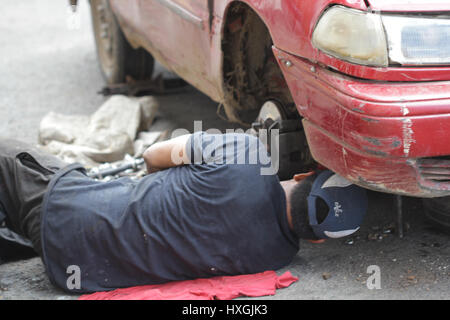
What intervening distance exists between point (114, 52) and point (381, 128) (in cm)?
391

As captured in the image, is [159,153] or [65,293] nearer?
[65,293]

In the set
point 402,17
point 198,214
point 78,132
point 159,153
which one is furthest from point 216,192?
point 78,132

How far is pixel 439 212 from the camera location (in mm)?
2957

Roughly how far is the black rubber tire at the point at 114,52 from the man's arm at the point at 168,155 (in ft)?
9.38

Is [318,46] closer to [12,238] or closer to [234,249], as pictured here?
[234,249]

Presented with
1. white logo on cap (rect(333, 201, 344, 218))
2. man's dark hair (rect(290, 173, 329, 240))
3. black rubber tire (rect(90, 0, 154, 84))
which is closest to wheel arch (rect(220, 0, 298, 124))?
man's dark hair (rect(290, 173, 329, 240))

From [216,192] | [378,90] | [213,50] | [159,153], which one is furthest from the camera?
[213,50]

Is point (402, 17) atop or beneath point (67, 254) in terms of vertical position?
atop

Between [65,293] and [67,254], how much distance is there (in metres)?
0.21

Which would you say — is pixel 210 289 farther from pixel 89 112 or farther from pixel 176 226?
pixel 89 112

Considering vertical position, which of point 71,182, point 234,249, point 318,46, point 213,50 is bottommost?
point 234,249

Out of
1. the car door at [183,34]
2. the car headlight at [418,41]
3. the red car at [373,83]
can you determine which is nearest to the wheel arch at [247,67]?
the car door at [183,34]

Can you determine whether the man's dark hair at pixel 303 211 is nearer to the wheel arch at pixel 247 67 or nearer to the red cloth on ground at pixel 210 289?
the red cloth on ground at pixel 210 289

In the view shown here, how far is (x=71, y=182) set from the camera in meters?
2.75
